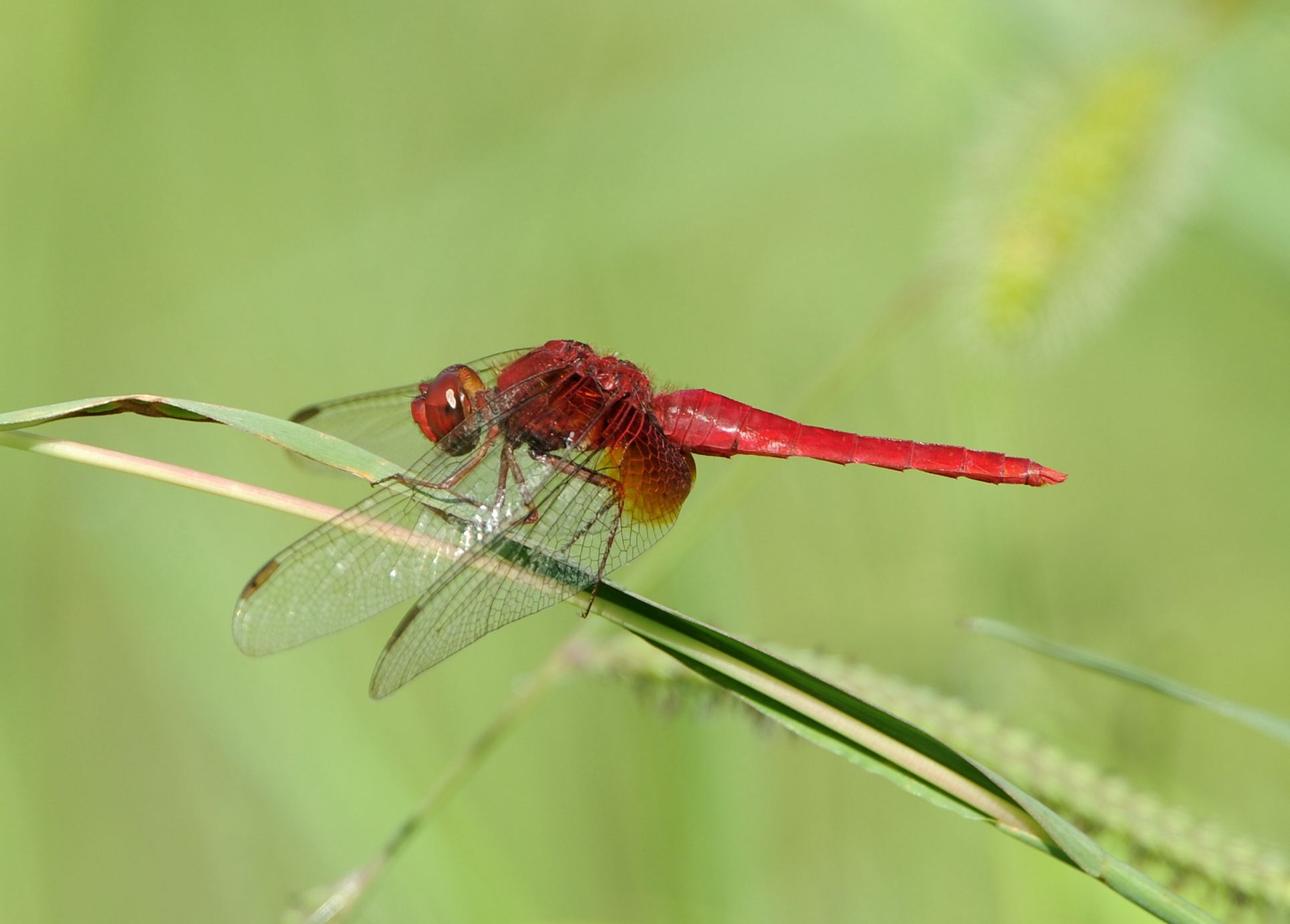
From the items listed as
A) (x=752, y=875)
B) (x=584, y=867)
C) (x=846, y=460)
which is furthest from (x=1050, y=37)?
(x=584, y=867)

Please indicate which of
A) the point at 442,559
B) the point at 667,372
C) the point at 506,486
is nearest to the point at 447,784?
the point at 442,559

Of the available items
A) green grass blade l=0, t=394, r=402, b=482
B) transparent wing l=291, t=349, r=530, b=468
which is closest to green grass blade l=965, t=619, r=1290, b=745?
green grass blade l=0, t=394, r=402, b=482

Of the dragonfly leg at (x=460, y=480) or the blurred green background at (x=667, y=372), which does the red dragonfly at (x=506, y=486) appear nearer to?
the dragonfly leg at (x=460, y=480)

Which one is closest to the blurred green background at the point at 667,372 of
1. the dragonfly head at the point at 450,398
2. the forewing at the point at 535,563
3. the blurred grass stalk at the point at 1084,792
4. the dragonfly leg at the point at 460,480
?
the forewing at the point at 535,563

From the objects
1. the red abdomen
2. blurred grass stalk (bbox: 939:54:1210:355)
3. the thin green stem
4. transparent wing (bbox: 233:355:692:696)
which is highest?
blurred grass stalk (bbox: 939:54:1210:355)

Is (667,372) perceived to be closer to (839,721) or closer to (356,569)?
(356,569)

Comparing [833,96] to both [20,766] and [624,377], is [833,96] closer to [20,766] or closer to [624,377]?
[624,377]

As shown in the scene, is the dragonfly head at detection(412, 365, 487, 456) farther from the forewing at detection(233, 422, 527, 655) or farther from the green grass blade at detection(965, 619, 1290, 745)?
the green grass blade at detection(965, 619, 1290, 745)
